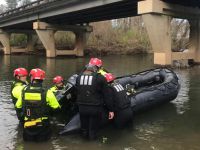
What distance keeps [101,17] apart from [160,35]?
Answer: 16.5 m

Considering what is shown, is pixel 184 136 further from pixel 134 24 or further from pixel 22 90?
pixel 134 24

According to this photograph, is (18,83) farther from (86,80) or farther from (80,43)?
(80,43)

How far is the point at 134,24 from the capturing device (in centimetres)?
6481

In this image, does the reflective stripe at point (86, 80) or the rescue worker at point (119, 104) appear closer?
the reflective stripe at point (86, 80)

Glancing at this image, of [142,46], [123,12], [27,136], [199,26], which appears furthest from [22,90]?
[142,46]

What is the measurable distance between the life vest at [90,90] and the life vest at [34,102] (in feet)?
2.89

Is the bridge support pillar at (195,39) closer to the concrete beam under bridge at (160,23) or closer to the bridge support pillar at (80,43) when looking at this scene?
the concrete beam under bridge at (160,23)

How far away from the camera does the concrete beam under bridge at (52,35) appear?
4631 cm

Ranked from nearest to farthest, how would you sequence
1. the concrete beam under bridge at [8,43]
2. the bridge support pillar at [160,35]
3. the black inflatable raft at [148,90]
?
the black inflatable raft at [148,90] < the bridge support pillar at [160,35] < the concrete beam under bridge at [8,43]

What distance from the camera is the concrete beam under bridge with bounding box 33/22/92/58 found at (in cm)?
4631

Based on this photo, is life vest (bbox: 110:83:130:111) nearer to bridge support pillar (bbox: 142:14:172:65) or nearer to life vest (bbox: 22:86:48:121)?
life vest (bbox: 22:86:48:121)

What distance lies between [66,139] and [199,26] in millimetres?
23868

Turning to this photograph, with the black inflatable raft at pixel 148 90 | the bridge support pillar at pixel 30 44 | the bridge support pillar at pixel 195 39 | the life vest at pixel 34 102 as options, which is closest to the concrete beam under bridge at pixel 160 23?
the bridge support pillar at pixel 195 39

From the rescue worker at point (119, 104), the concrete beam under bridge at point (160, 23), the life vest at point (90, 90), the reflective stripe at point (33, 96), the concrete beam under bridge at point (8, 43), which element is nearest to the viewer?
the reflective stripe at point (33, 96)
